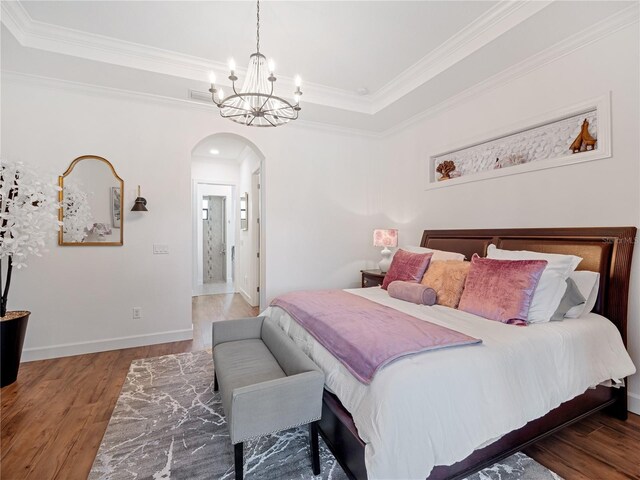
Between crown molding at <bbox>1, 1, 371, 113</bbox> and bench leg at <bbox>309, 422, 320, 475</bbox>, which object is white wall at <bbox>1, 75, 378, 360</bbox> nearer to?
crown molding at <bbox>1, 1, 371, 113</bbox>

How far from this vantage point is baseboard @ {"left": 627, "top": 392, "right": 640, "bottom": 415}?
6.74 feet

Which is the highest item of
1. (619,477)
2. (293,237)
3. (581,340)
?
(293,237)

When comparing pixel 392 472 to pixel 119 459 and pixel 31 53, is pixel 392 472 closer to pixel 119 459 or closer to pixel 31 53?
pixel 119 459

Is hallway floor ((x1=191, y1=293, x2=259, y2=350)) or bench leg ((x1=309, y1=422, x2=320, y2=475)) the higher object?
Answer: bench leg ((x1=309, y1=422, x2=320, y2=475))

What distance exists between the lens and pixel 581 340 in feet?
5.85

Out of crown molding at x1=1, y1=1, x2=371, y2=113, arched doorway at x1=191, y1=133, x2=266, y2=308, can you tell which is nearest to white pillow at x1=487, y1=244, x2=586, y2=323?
arched doorway at x1=191, y1=133, x2=266, y2=308

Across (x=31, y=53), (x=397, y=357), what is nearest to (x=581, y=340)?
(x=397, y=357)

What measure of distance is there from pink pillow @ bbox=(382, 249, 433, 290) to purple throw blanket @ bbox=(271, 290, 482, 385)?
620mm

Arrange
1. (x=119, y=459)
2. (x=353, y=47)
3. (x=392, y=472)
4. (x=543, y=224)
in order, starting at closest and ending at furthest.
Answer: (x=392, y=472)
(x=119, y=459)
(x=543, y=224)
(x=353, y=47)

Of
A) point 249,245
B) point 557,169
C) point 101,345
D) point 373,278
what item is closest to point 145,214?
point 101,345

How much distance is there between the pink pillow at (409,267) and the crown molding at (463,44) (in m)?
1.83

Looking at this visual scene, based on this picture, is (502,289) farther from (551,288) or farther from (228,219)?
(228,219)

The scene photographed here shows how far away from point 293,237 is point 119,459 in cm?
287

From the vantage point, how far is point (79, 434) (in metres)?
1.86
